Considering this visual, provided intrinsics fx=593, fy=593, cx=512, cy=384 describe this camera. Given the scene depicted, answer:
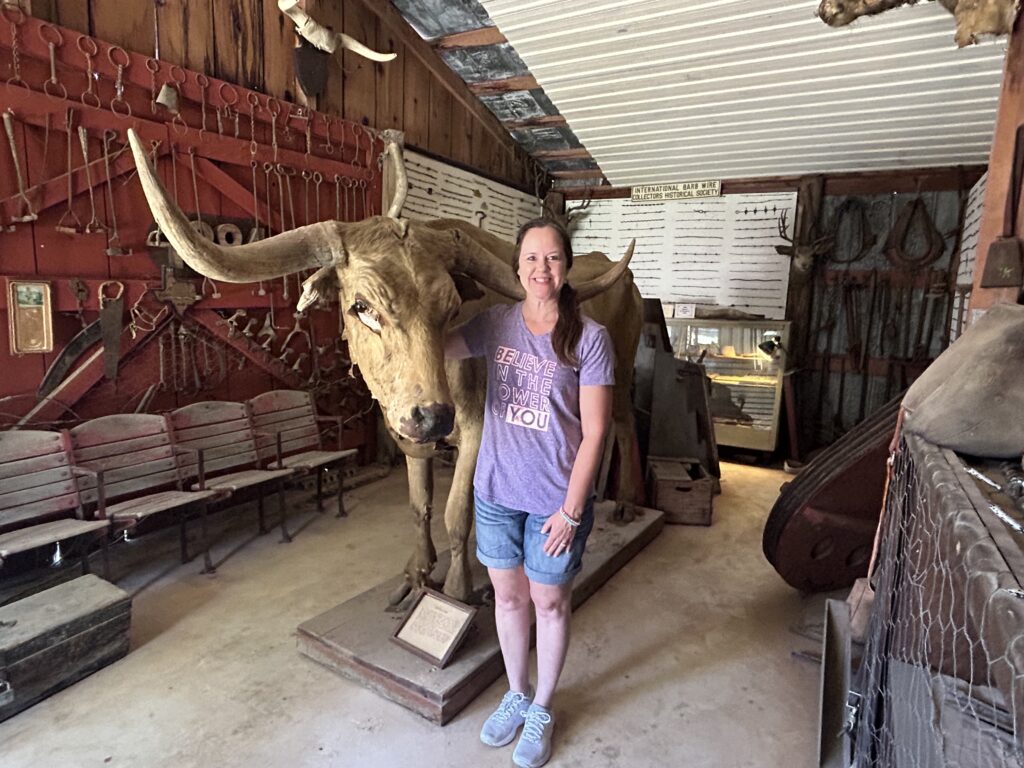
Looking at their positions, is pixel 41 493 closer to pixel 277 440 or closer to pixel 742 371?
pixel 277 440

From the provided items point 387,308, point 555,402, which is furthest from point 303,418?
point 555,402

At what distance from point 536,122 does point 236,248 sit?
5.68 metres

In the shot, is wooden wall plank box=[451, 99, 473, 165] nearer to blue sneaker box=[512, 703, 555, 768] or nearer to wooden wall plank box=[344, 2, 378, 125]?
wooden wall plank box=[344, 2, 378, 125]

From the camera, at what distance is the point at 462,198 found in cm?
679

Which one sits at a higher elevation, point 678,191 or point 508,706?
point 678,191

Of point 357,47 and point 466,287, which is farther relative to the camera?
point 357,47

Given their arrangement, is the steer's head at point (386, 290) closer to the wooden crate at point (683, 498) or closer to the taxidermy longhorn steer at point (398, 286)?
the taxidermy longhorn steer at point (398, 286)

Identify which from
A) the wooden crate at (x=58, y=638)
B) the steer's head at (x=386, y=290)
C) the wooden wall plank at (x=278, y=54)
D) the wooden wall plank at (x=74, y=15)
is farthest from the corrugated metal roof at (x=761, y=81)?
the wooden crate at (x=58, y=638)

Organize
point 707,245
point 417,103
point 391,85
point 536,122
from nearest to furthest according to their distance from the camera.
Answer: point 391,85, point 417,103, point 536,122, point 707,245

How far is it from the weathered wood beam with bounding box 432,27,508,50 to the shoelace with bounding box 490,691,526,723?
17.9 ft

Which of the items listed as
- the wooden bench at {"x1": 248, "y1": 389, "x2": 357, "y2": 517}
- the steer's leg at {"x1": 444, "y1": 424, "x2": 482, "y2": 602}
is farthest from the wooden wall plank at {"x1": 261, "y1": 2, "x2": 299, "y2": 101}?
the steer's leg at {"x1": 444, "y1": 424, "x2": 482, "y2": 602}

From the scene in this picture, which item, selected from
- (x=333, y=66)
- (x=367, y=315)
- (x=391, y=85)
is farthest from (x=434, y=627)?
(x=391, y=85)

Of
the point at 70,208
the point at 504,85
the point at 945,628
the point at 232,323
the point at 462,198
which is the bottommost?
the point at 945,628

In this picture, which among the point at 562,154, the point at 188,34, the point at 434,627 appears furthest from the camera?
the point at 562,154
